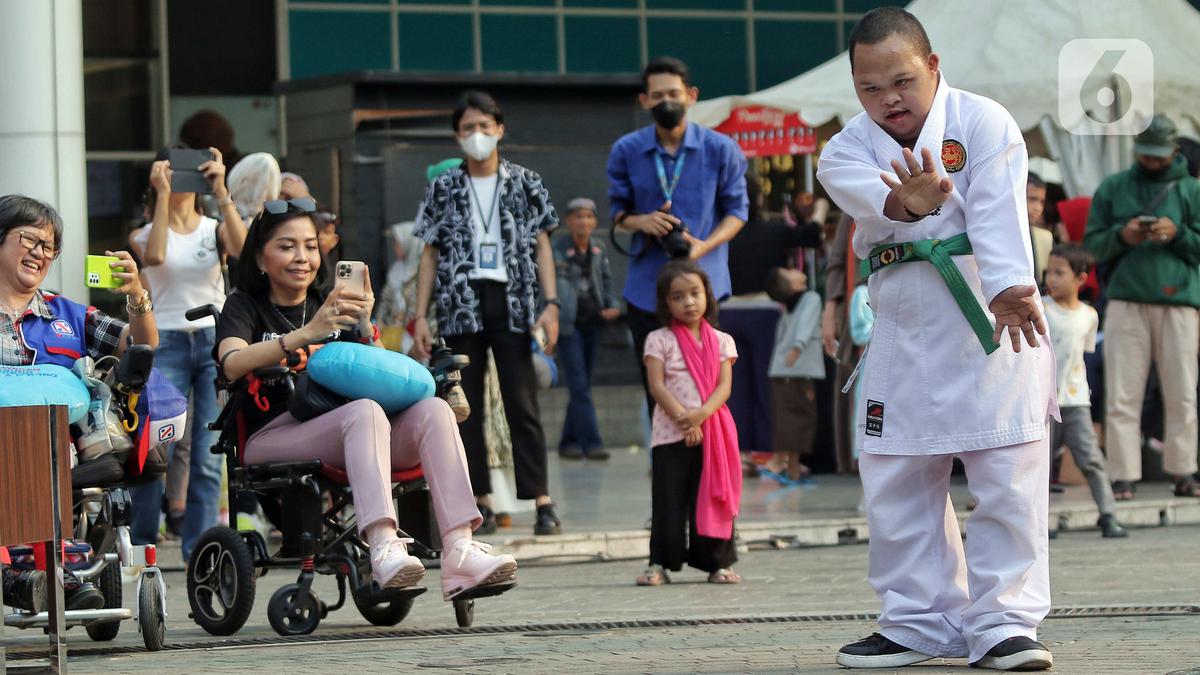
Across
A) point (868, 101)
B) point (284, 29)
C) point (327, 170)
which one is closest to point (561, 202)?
point (327, 170)

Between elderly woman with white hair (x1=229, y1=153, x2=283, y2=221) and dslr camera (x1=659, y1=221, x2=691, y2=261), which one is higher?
elderly woman with white hair (x1=229, y1=153, x2=283, y2=221)

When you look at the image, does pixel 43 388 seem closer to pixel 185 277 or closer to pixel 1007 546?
pixel 1007 546

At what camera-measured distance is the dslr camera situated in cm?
995

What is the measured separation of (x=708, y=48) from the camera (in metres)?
23.3

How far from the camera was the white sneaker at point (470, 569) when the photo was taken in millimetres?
6949

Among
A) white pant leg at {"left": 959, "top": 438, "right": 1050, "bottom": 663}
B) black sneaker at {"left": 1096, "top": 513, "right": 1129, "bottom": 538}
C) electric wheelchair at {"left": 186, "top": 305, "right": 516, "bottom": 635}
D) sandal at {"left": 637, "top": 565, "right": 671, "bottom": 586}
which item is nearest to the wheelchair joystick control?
electric wheelchair at {"left": 186, "top": 305, "right": 516, "bottom": 635}

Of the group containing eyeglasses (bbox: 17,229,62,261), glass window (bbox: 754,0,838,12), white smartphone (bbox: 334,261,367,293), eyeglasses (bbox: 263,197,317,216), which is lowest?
white smartphone (bbox: 334,261,367,293)

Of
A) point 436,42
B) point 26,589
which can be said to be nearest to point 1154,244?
point 26,589

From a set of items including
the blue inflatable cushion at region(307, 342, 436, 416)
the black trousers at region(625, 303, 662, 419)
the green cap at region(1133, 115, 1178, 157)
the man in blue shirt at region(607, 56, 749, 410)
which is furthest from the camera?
the green cap at region(1133, 115, 1178, 157)

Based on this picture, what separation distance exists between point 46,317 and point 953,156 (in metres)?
3.09

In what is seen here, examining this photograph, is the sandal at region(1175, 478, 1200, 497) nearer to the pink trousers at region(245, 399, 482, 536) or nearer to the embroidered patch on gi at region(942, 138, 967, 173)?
the pink trousers at region(245, 399, 482, 536)

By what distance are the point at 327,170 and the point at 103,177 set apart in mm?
6325

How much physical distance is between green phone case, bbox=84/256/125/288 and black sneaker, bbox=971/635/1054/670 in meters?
3.31

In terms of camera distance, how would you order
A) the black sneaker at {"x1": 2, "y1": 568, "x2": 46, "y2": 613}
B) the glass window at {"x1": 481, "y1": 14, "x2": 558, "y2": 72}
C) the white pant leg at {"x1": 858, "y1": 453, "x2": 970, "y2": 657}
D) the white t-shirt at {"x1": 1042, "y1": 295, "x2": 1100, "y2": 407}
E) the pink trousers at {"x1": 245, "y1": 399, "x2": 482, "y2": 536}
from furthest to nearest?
the glass window at {"x1": 481, "y1": 14, "x2": 558, "y2": 72} < the white t-shirt at {"x1": 1042, "y1": 295, "x2": 1100, "y2": 407} < the pink trousers at {"x1": 245, "y1": 399, "x2": 482, "y2": 536} < the black sneaker at {"x1": 2, "y1": 568, "x2": 46, "y2": 613} < the white pant leg at {"x1": 858, "y1": 453, "x2": 970, "y2": 657}
